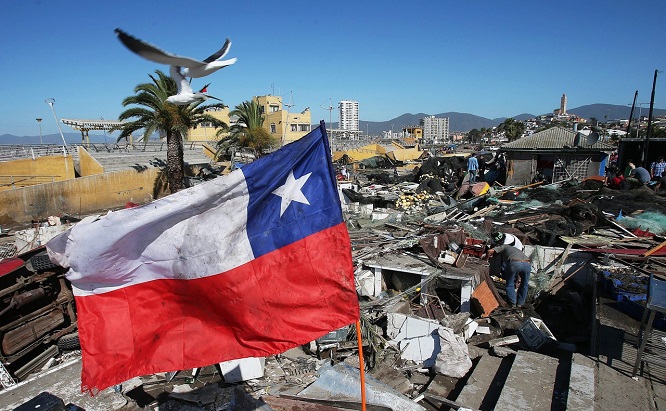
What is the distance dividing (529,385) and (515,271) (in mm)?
3532

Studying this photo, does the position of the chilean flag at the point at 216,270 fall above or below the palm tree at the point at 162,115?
below

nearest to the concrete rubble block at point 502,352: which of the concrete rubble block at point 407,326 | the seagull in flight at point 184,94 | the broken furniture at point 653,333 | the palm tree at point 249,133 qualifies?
the concrete rubble block at point 407,326

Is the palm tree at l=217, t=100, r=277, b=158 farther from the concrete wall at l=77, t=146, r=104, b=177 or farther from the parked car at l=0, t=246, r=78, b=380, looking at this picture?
the parked car at l=0, t=246, r=78, b=380

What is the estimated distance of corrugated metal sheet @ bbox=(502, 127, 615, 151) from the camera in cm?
2037

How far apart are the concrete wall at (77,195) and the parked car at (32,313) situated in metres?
13.6

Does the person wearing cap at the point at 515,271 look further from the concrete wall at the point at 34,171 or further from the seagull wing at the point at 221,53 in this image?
the concrete wall at the point at 34,171

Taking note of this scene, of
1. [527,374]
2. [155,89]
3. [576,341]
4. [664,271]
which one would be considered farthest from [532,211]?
[155,89]

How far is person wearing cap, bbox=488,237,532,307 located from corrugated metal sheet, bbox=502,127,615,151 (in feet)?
50.4

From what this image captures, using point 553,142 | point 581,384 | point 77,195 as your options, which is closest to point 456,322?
point 581,384

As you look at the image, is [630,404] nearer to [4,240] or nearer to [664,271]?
[664,271]

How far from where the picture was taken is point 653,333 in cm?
525

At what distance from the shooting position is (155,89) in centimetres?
2020

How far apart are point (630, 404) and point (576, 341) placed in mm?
3135

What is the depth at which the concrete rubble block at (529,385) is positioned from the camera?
4779 millimetres
